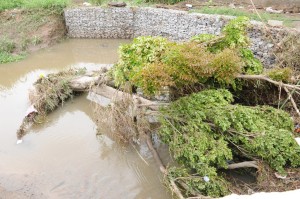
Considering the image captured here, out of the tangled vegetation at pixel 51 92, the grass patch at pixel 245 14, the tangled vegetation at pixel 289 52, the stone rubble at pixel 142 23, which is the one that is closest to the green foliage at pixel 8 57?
the stone rubble at pixel 142 23

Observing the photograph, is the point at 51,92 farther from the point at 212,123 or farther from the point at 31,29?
the point at 31,29

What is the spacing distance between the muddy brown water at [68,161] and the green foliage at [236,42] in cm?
288

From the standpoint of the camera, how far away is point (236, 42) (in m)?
7.05

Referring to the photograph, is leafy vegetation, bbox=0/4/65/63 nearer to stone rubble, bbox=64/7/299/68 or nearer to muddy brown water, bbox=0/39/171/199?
stone rubble, bbox=64/7/299/68

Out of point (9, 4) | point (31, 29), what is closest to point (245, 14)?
point (31, 29)

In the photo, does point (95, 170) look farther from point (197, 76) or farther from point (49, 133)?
point (197, 76)

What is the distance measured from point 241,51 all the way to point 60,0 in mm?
10468

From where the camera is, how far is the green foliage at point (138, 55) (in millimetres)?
6816

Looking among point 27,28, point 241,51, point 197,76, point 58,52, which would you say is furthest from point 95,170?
point 27,28

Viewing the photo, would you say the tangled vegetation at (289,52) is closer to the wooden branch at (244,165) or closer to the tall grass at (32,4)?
the wooden branch at (244,165)

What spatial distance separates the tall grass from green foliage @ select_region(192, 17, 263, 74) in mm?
9606

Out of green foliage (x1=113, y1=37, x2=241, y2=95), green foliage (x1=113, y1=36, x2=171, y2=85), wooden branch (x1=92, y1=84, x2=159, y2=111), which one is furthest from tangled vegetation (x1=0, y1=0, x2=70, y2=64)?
green foliage (x1=113, y1=37, x2=241, y2=95)

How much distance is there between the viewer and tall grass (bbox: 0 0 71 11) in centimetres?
1466

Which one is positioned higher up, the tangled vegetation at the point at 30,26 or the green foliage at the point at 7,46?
the tangled vegetation at the point at 30,26
